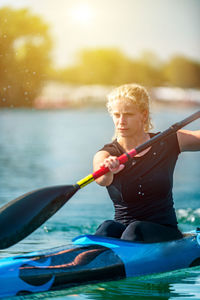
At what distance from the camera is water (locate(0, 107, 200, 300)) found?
8.90ft

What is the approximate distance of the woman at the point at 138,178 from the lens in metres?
2.89

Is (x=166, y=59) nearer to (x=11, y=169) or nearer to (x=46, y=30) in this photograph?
(x=46, y=30)

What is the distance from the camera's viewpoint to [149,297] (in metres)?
2.63

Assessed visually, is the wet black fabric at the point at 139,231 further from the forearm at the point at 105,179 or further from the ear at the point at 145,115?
the ear at the point at 145,115

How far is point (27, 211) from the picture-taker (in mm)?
2742

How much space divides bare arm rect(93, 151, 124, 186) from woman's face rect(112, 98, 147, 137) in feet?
0.47

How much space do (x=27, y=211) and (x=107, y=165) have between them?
1.37ft

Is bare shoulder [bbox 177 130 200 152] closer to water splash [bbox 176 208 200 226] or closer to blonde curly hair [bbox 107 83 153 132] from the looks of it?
blonde curly hair [bbox 107 83 153 132]

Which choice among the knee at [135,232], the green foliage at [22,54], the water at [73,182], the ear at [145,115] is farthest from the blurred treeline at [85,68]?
the knee at [135,232]

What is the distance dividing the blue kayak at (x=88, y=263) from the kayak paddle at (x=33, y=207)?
4.4 inches

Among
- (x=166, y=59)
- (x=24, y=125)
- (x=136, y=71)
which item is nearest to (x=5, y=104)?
(x=24, y=125)

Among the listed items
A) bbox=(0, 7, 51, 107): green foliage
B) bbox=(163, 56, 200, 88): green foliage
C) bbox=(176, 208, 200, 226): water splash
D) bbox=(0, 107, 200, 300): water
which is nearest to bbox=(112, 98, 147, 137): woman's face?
bbox=(0, 107, 200, 300): water

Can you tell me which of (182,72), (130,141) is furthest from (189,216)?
(182,72)

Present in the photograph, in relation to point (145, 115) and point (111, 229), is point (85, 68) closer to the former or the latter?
point (145, 115)
